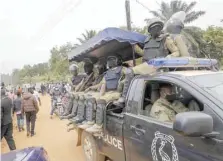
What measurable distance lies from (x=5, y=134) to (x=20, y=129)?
467 centimetres

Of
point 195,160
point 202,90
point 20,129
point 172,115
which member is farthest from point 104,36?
point 20,129

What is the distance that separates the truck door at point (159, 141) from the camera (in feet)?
8.13

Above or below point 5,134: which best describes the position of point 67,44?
above

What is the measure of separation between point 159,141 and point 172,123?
245mm

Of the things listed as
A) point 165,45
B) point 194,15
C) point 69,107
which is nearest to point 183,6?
point 194,15

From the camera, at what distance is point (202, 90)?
109 inches

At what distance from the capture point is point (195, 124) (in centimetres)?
228

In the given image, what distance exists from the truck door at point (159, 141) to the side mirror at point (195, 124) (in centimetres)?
18

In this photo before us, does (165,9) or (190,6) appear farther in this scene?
(190,6)

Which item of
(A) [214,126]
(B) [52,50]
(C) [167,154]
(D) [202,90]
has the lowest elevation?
(C) [167,154]

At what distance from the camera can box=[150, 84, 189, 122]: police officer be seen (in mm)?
3338

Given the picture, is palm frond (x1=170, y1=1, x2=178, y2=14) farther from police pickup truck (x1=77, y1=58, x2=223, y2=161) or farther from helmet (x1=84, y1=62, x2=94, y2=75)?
police pickup truck (x1=77, y1=58, x2=223, y2=161)

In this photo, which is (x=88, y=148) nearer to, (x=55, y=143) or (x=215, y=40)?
(x=55, y=143)

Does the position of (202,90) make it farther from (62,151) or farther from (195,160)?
(62,151)
